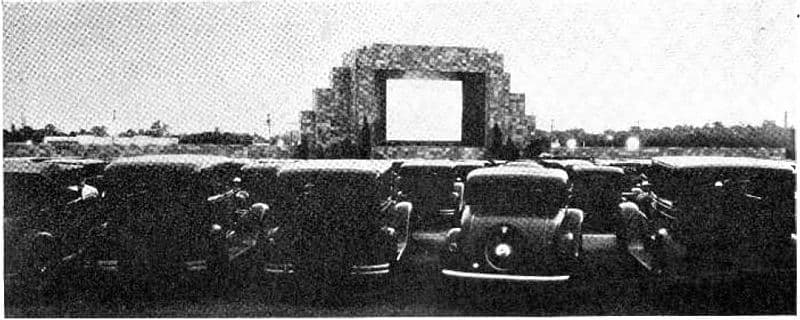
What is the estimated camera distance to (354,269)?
172 inches

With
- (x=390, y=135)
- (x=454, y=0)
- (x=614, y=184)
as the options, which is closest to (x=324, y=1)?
(x=454, y=0)

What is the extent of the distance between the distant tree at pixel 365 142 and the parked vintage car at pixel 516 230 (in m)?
10.2

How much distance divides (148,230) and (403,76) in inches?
447

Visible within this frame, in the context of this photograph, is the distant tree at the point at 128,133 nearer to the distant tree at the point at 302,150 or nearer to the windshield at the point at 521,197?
the windshield at the point at 521,197

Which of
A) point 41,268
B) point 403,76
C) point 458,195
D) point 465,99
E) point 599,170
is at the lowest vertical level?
point 41,268

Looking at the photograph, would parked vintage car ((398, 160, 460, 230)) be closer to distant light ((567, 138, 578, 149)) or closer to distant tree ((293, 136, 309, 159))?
distant light ((567, 138, 578, 149))

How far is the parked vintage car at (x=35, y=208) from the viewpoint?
4.33m

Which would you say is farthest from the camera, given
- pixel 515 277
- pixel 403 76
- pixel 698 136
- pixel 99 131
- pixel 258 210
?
pixel 403 76

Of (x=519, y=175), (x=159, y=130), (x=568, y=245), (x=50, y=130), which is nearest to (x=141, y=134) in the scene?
(x=159, y=130)

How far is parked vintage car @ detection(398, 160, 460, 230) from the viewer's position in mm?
6812

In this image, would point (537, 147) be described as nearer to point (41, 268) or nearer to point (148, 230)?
point (148, 230)

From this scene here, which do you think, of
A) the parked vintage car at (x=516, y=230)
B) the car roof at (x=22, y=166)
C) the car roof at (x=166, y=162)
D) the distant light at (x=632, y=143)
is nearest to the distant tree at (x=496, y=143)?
the distant light at (x=632, y=143)

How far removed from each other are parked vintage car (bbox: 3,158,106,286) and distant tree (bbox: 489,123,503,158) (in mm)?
11356

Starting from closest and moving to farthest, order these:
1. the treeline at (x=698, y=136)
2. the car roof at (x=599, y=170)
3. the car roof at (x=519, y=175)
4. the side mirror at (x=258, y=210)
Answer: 1. the car roof at (x=519, y=175)
2. the side mirror at (x=258, y=210)
3. the treeline at (x=698, y=136)
4. the car roof at (x=599, y=170)
